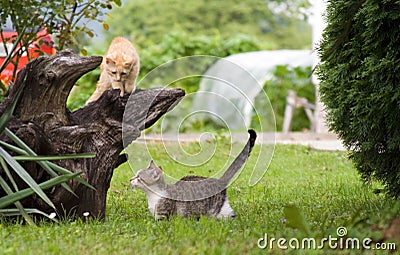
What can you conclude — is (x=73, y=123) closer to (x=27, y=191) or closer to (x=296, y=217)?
(x=27, y=191)

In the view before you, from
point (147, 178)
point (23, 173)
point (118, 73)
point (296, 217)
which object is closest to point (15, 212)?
point (23, 173)

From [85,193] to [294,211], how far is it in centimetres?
137

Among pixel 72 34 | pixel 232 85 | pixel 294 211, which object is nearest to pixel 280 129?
pixel 72 34

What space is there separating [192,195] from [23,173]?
1042 mm

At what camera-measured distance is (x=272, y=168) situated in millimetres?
7242

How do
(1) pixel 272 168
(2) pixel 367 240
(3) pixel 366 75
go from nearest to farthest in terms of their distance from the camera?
(2) pixel 367 240 < (3) pixel 366 75 < (1) pixel 272 168

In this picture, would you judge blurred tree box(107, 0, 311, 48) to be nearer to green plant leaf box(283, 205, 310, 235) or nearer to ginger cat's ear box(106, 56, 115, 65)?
ginger cat's ear box(106, 56, 115, 65)

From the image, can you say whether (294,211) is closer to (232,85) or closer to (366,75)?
(366,75)

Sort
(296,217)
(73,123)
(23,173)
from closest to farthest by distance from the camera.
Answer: (296,217), (23,173), (73,123)

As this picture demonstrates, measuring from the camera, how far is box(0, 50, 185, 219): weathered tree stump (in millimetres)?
3986

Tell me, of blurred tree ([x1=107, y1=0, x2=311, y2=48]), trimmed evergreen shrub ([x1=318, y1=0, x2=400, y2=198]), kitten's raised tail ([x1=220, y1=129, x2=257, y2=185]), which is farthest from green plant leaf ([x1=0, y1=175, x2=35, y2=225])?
blurred tree ([x1=107, y1=0, x2=311, y2=48])

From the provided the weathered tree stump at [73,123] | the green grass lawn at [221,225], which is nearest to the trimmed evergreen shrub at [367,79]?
the green grass lawn at [221,225]

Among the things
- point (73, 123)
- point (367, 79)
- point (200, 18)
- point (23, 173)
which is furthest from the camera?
point (200, 18)

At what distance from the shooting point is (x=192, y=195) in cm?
418
